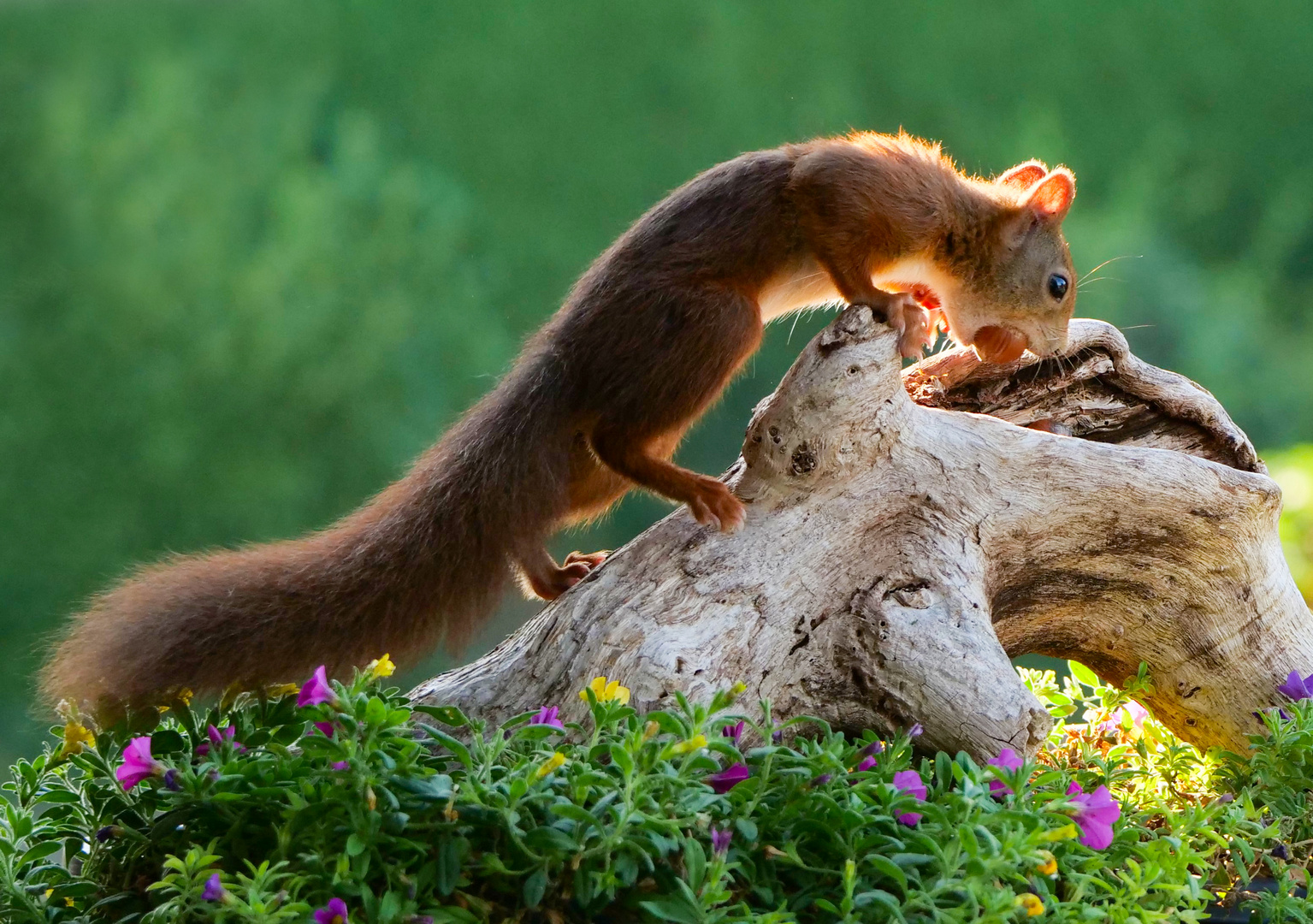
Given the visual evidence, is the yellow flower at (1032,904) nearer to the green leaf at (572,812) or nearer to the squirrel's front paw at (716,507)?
the green leaf at (572,812)

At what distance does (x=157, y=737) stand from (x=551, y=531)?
1.96 ft

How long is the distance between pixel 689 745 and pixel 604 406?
2.07 feet

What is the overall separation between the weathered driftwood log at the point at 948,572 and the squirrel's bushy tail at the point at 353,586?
101 mm

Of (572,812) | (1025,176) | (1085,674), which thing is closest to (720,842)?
(572,812)

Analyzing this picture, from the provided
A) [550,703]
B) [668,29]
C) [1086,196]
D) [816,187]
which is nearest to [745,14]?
[668,29]

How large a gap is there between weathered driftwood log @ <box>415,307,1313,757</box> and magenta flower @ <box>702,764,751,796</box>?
23 cm

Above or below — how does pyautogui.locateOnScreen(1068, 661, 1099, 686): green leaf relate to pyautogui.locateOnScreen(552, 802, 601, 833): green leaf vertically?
above

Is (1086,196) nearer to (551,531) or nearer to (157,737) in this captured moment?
(551,531)

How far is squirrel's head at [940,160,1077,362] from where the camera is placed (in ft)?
6.01

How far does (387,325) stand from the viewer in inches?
123

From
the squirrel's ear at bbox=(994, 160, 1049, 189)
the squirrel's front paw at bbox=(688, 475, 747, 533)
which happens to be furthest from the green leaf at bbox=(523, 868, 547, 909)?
the squirrel's ear at bbox=(994, 160, 1049, 189)

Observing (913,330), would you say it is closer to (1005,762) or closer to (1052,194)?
(1052,194)

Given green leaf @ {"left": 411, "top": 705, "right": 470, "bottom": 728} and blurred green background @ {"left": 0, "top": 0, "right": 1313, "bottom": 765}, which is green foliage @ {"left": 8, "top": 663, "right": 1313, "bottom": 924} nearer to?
green leaf @ {"left": 411, "top": 705, "right": 470, "bottom": 728}

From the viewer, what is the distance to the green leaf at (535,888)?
0.97 m
